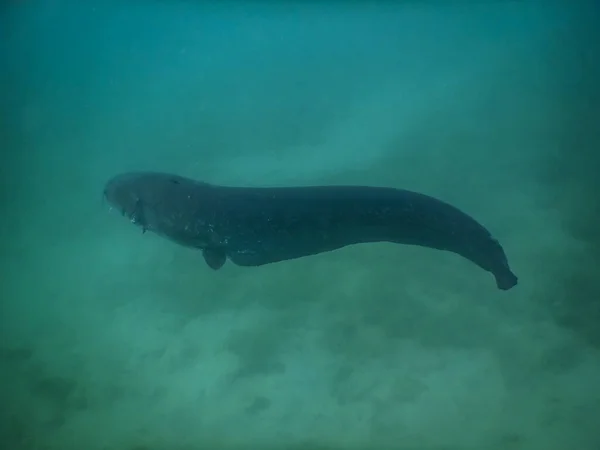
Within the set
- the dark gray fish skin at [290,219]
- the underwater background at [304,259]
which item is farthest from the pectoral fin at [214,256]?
the underwater background at [304,259]

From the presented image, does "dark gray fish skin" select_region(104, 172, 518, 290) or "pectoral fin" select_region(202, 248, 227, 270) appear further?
"pectoral fin" select_region(202, 248, 227, 270)

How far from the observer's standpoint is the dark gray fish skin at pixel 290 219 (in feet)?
9.46

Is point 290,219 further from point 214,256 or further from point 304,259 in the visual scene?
point 304,259

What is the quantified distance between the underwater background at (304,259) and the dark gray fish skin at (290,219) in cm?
91

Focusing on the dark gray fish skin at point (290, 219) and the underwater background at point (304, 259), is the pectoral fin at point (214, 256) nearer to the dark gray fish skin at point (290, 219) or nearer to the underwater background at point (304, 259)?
the dark gray fish skin at point (290, 219)

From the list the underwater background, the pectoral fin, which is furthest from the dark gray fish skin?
the underwater background

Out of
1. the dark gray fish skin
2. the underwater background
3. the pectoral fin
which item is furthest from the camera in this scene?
the underwater background

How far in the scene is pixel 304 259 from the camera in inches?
163

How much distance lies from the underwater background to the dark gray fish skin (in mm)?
909

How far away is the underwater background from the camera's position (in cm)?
357

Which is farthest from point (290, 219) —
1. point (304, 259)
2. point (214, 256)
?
point (304, 259)

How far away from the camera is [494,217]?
3.98 m

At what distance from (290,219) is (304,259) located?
3.90 ft

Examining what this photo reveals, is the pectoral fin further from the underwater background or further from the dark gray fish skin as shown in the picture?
the underwater background
